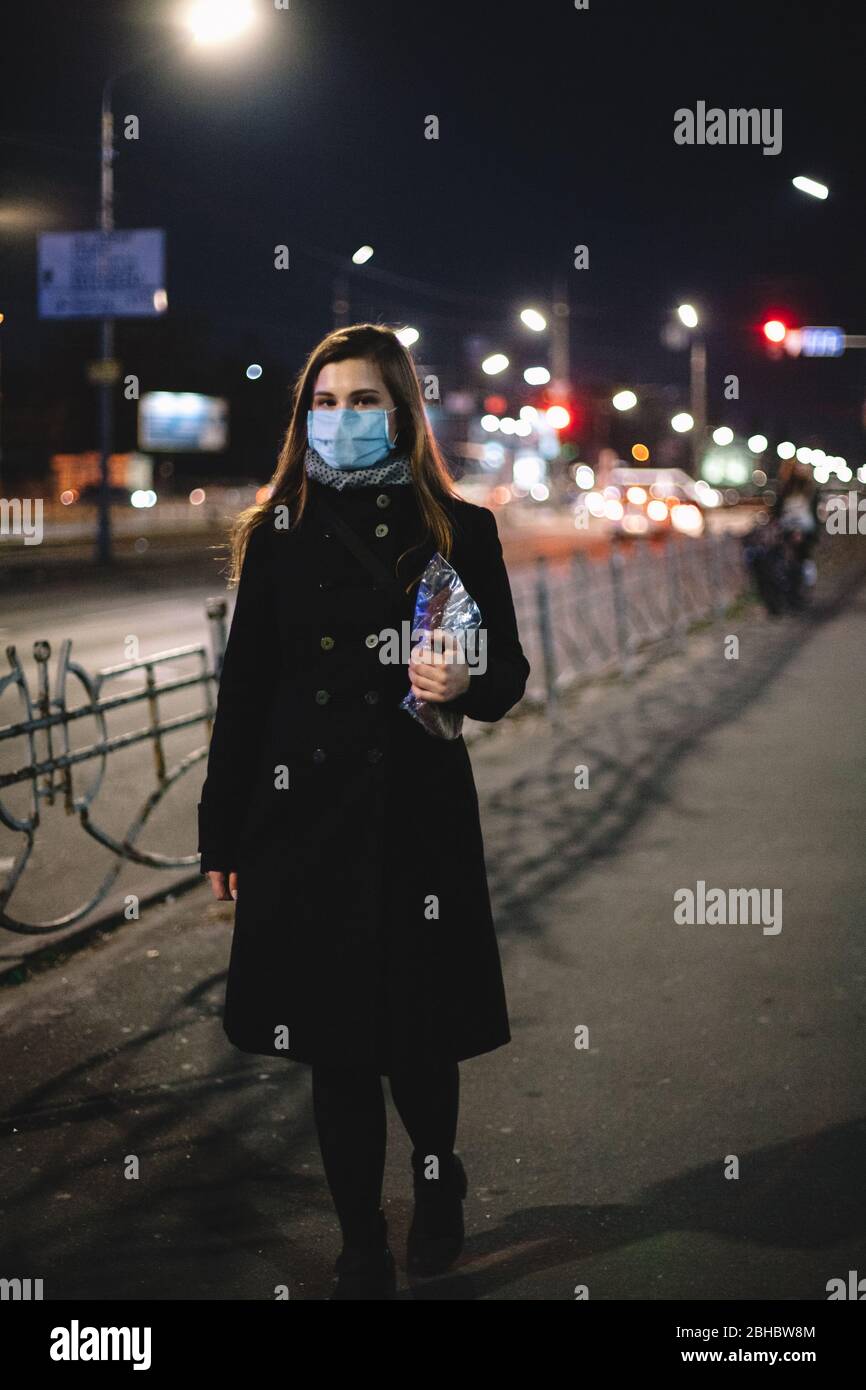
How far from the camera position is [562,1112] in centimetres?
458

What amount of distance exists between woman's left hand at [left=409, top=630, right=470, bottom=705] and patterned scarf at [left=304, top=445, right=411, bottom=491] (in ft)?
1.26

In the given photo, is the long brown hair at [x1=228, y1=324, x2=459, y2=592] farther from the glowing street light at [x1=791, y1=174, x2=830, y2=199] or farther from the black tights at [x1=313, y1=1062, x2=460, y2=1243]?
the glowing street light at [x1=791, y1=174, x2=830, y2=199]

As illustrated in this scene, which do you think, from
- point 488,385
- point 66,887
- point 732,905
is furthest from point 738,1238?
point 488,385

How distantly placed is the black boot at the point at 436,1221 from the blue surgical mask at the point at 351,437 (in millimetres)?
1544

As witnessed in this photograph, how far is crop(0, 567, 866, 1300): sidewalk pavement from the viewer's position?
12.1 ft

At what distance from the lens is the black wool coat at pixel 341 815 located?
11.2ft

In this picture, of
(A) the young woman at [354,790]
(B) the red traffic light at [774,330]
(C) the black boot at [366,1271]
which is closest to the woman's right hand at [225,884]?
(A) the young woman at [354,790]

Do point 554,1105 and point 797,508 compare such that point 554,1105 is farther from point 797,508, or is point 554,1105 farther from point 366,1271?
point 797,508

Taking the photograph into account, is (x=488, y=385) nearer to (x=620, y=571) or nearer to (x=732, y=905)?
(x=620, y=571)

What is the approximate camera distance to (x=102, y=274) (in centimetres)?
3017

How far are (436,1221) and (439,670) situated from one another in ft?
4.17
